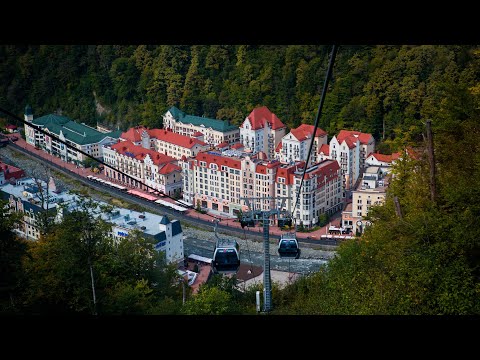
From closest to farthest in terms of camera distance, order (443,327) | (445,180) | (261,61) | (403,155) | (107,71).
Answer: (443,327)
(445,180)
(403,155)
(261,61)
(107,71)

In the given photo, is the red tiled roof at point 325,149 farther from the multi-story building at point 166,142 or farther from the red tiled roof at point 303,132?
the multi-story building at point 166,142

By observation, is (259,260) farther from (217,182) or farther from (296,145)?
(296,145)

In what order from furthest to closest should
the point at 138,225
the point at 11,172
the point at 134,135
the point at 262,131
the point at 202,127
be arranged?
the point at 134,135, the point at 202,127, the point at 262,131, the point at 11,172, the point at 138,225

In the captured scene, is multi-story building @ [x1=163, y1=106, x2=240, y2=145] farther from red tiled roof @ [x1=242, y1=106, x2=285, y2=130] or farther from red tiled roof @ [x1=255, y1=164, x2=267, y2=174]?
red tiled roof @ [x1=255, y1=164, x2=267, y2=174]

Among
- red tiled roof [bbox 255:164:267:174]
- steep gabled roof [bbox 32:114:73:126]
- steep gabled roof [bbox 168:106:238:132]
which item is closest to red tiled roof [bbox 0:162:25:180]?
steep gabled roof [bbox 32:114:73:126]

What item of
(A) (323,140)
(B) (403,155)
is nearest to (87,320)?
(B) (403,155)

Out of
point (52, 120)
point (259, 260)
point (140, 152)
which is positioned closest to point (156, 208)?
point (140, 152)
